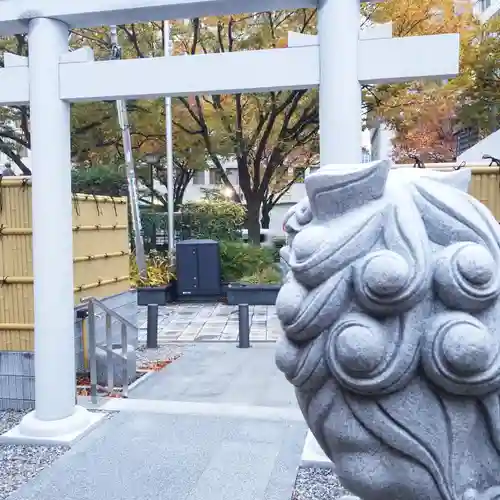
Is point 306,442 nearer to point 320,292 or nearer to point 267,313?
point 320,292

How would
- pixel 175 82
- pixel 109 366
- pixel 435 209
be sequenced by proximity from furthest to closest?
pixel 109 366, pixel 175 82, pixel 435 209

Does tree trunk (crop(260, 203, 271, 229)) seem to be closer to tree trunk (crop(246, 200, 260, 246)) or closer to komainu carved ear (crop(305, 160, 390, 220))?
tree trunk (crop(246, 200, 260, 246))

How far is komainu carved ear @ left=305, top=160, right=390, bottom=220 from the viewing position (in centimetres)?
172

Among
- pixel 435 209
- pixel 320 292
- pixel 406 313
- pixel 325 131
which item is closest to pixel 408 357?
pixel 406 313

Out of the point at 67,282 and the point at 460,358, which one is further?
the point at 67,282

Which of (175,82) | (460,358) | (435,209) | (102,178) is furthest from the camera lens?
(102,178)

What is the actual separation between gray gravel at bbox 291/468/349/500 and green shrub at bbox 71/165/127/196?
482 inches

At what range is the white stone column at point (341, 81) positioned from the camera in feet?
13.1

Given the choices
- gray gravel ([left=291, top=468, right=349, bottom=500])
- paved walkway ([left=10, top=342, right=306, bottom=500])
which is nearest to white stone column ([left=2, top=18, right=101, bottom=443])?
paved walkway ([left=10, top=342, right=306, bottom=500])

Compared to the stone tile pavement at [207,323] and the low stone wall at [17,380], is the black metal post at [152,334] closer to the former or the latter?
the stone tile pavement at [207,323]

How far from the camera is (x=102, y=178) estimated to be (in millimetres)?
15641

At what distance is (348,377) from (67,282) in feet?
11.8

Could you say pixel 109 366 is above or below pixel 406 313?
below

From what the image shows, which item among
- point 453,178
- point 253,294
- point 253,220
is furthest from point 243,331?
point 253,220
